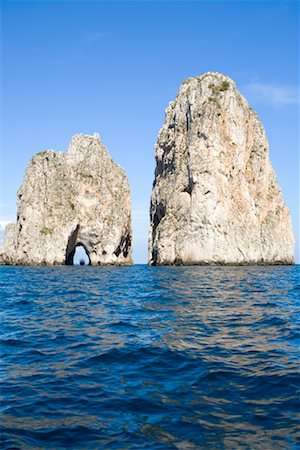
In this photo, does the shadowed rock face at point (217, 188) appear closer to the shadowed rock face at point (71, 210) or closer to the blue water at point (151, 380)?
the shadowed rock face at point (71, 210)

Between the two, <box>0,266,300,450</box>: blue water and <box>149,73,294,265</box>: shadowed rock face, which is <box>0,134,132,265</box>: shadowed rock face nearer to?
<box>149,73,294,265</box>: shadowed rock face

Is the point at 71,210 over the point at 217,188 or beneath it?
beneath

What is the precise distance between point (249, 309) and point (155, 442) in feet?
42.1

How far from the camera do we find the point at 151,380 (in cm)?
898

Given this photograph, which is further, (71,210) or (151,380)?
(71,210)

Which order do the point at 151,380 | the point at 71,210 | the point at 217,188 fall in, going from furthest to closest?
the point at 71,210 → the point at 217,188 → the point at 151,380

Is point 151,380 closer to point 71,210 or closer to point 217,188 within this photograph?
point 217,188

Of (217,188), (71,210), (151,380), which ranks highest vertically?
(217,188)

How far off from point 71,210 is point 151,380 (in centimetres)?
9092

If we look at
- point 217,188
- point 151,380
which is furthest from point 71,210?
point 151,380

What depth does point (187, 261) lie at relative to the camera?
82562mm

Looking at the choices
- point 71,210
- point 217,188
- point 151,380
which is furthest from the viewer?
point 71,210

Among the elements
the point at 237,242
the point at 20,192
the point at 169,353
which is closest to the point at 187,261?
the point at 237,242

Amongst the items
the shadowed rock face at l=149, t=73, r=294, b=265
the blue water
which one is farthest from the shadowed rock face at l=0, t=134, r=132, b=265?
the blue water
